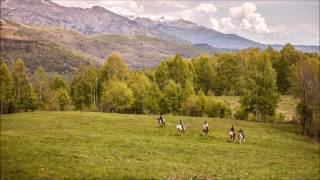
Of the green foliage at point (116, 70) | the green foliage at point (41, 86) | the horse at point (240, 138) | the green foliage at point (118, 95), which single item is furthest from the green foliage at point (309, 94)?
the green foliage at point (41, 86)

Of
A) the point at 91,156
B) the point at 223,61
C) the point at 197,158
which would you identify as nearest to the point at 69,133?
the point at 91,156

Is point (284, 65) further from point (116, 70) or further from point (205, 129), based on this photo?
point (205, 129)

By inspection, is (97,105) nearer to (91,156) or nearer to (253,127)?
(253,127)

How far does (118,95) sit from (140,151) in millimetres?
59229

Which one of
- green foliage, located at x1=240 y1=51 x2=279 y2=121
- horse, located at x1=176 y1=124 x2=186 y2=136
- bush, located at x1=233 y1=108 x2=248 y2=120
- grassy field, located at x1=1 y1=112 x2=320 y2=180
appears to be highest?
green foliage, located at x1=240 y1=51 x2=279 y2=121

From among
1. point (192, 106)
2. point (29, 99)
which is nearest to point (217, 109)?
point (192, 106)

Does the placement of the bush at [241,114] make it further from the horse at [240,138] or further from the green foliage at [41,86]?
the green foliage at [41,86]

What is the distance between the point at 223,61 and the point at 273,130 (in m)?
67.8

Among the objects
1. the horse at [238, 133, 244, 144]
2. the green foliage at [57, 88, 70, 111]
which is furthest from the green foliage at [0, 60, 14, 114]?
the horse at [238, 133, 244, 144]

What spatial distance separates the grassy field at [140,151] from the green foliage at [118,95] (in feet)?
101

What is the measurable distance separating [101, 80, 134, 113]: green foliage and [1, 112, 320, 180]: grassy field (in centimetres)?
3086

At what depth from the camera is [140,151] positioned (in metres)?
41.5

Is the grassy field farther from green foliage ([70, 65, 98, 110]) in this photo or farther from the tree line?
green foliage ([70, 65, 98, 110])

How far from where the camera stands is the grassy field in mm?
31125
